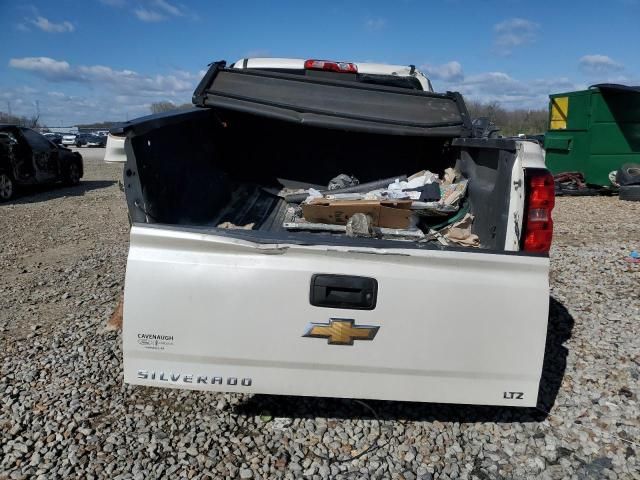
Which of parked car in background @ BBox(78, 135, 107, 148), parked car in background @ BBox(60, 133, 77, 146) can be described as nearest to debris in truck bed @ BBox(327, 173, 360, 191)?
parked car in background @ BBox(60, 133, 77, 146)

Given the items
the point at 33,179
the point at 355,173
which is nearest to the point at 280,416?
the point at 355,173

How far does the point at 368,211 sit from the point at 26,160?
1191 centimetres

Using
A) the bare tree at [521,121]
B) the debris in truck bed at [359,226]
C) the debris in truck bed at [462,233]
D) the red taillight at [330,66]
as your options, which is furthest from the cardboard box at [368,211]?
the bare tree at [521,121]

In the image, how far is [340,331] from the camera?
8.17 ft

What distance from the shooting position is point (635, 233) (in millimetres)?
8562

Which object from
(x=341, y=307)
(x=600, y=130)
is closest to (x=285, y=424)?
(x=341, y=307)

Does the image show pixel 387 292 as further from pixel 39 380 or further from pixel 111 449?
pixel 39 380

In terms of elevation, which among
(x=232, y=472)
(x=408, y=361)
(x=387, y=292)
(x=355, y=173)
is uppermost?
(x=355, y=173)

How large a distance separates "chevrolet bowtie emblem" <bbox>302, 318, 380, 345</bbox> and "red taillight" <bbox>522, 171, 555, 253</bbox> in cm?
92

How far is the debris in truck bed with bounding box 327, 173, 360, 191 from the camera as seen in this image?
483 centimetres

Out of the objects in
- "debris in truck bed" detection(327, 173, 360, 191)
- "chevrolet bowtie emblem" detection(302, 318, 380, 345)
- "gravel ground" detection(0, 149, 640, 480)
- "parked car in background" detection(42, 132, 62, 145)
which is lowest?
"gravel ground" detection(0, 149, 640, 480)

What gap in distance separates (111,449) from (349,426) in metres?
1.32

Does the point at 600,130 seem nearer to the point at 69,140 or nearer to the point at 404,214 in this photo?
the point at 404,214

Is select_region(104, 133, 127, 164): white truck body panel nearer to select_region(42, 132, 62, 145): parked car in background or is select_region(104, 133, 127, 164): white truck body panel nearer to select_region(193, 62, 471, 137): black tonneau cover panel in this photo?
select_region(193, 62, 471, 137): black tonneau cover panel
